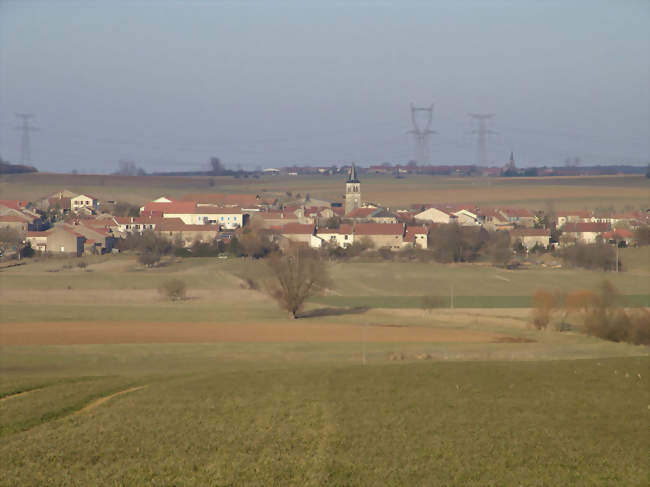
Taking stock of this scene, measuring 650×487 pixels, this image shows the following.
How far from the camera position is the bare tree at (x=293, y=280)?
41906 mm

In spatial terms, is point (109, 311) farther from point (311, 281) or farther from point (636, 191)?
point (636, 191)

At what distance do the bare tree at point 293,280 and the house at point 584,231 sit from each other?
35.9m

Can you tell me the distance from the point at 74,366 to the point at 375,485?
1696cm

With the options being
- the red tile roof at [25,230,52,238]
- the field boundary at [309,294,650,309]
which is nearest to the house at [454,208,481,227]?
the field boundary at [309,294,650,309]

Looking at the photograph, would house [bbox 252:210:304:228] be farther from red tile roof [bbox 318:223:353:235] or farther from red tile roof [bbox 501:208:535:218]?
red tile roof [bbox 501:208:535:218]

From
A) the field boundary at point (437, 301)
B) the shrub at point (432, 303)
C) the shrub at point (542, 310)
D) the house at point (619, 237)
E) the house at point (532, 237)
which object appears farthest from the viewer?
the house at point (532, 237)

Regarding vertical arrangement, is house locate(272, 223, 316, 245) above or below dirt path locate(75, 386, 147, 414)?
above

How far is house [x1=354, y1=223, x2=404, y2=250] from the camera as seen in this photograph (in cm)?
7469

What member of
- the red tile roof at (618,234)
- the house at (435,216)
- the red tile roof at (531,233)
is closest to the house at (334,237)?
the red tile roof at (531,233)

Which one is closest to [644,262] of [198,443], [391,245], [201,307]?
[391,245]

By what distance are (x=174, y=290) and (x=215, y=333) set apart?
14.3 m

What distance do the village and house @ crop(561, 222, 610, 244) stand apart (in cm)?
9

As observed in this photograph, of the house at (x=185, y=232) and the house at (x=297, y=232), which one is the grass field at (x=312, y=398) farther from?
the house at (x=185, y=232)

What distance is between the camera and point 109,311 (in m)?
41.1
